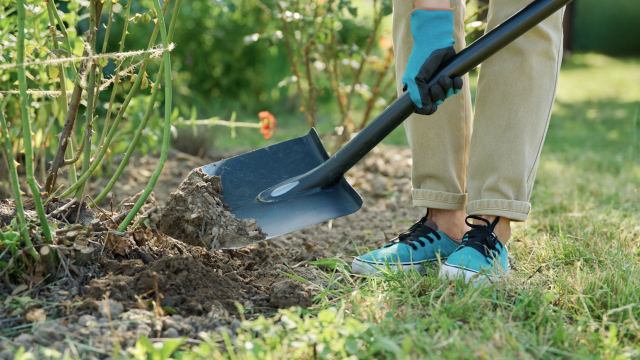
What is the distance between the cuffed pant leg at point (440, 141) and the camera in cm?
234

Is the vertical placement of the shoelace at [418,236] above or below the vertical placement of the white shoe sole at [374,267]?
above

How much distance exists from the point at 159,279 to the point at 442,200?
2.75 ft

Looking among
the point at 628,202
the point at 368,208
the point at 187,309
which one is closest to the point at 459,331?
the point at 187,309

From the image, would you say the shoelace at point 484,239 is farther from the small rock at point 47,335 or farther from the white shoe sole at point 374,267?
the small rock at point 47,335

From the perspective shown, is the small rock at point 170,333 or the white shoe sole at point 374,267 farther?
the white shoe sole at point 374,267

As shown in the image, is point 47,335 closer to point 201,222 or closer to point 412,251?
point 201,222

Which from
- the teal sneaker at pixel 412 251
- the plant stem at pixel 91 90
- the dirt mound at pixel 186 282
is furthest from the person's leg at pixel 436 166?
the plant stem at pixel 91 90

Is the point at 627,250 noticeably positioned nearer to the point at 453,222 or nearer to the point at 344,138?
the point at 453,222

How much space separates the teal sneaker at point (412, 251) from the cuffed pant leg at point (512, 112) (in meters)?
0.17

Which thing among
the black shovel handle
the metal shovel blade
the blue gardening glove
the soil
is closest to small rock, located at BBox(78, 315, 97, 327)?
the soil

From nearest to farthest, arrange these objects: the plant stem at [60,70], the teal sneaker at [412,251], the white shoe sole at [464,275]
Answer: the white shoe sole at [464,275] → the plant stem at [60,70] → the teal sneaker at [412,251]

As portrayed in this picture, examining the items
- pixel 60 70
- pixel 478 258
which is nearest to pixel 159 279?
pixel 60 70

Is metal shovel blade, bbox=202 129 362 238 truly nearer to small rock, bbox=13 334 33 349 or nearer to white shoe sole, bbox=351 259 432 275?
white shoe sole, bbox=351 259 432 275

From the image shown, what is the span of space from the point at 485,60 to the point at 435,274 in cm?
56
